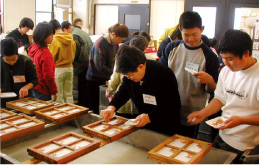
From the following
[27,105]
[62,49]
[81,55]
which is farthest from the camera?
[81,55]

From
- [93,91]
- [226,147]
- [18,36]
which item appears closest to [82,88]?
[93,91]

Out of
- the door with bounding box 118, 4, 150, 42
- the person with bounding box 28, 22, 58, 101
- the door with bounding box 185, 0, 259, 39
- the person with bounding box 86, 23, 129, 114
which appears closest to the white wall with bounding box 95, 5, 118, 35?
the door with bounding box 118, 4, 150, 42

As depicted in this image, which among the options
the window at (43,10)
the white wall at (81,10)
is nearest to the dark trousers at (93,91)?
the window at (43,10)

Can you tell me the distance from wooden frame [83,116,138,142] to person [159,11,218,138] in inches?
20.4

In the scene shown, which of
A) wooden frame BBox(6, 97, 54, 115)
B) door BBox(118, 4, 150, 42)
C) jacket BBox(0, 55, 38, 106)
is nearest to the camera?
wooden frame BBox(6, 97, 54, 115)

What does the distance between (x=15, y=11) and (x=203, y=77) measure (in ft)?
18.3

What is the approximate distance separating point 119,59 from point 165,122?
0.53 m

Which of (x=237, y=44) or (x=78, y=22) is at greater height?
(x=78, y=22)

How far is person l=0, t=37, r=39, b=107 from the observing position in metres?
2.21

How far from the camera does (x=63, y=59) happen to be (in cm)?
363

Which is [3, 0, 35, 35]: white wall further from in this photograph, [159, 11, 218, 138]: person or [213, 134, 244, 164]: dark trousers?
[213, 134, 244, 164]: dark trousers

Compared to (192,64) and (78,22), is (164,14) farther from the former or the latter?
(192,64)

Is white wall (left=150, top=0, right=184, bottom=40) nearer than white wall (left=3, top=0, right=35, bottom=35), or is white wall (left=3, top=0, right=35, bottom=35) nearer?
white wall (left=3, top=0, right=35, bottom=35)

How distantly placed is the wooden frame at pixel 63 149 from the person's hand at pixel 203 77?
0.82 meters
